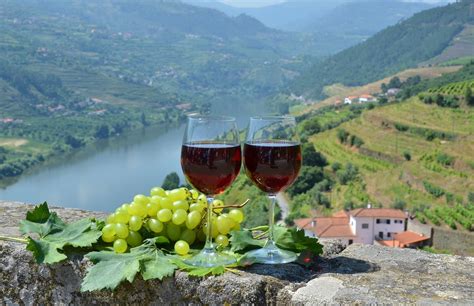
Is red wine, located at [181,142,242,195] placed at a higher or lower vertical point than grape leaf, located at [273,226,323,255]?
higher

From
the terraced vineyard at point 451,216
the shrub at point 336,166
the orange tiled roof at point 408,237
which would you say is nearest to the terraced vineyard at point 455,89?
the shrub at point 336,166

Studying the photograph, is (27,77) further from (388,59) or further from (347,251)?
(347,251)

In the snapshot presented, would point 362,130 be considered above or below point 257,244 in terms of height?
below

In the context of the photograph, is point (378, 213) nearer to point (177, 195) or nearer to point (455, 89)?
point (455, 89)

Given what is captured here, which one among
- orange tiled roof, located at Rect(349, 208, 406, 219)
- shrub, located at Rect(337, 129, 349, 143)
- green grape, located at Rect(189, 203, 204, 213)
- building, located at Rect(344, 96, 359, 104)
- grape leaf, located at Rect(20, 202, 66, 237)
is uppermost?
green grape, located at Rect(189, 203, 204, 213)

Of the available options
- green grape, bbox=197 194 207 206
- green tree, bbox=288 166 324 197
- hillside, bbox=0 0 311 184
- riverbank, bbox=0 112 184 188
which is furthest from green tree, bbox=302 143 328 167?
green grape, bbox=197 194 207 206

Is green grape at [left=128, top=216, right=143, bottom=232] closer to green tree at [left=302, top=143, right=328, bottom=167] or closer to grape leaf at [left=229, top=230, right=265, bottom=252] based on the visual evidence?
A: grape leaf at [left=229, top=230, right=265, bottom=252]

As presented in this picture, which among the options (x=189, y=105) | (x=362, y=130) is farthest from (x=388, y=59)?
(x=362, y=130)
